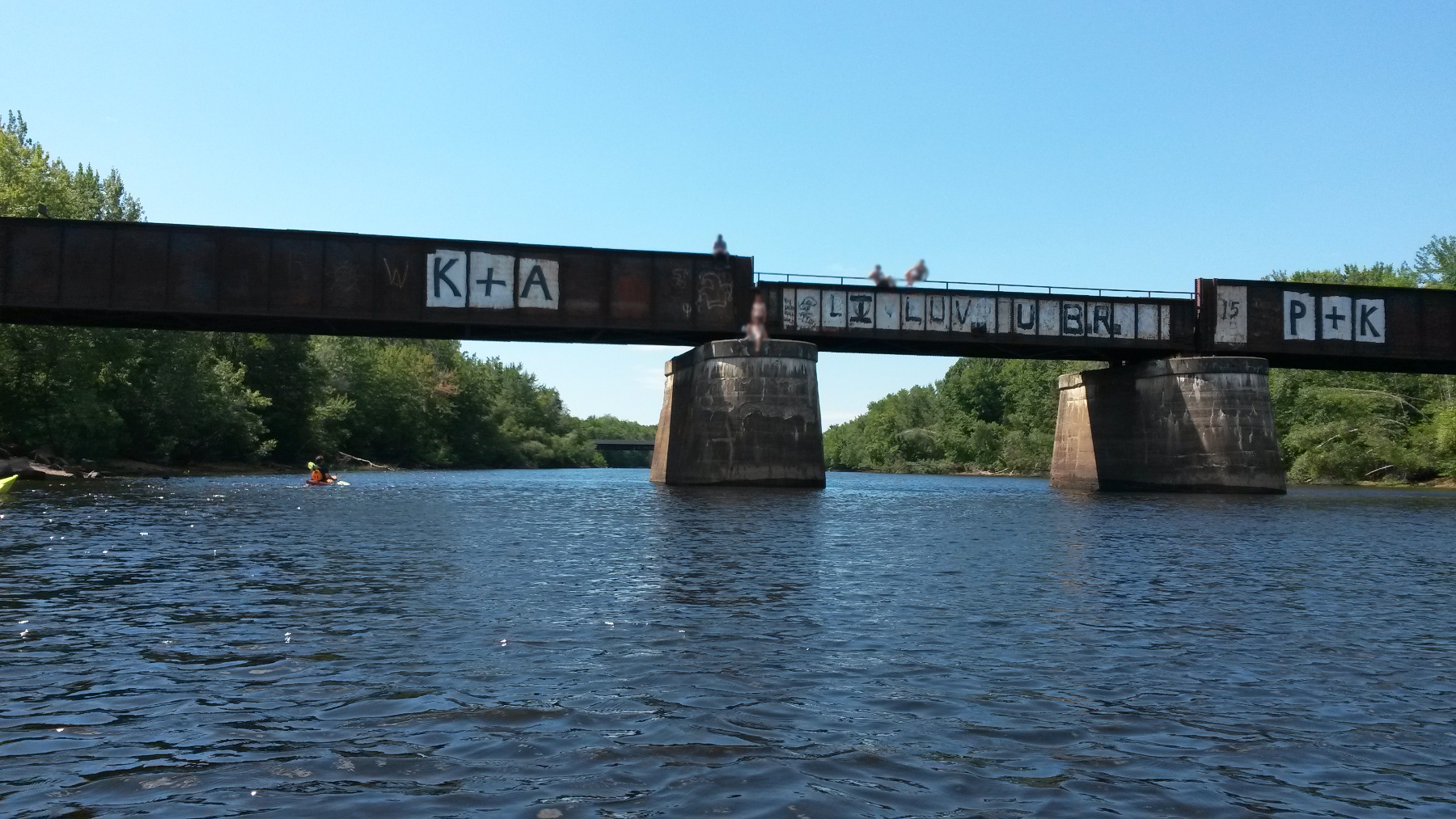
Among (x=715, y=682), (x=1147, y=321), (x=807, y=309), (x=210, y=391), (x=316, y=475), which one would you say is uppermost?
(x=1147, y=321)

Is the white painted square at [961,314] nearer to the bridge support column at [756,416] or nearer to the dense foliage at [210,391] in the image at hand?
the bridge support column at [756,416]

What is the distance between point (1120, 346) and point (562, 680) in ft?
142

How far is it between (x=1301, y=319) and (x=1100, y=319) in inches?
360

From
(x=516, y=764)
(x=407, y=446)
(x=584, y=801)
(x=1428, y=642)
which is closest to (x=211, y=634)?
(x=516, y=764)

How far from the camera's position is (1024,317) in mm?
46219

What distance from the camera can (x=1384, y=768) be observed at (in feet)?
20.4

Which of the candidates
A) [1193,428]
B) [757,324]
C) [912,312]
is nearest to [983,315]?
[912,312]

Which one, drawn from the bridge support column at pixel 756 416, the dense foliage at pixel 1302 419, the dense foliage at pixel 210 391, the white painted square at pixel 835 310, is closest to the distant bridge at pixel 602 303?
the white painted square at pixel 835 310

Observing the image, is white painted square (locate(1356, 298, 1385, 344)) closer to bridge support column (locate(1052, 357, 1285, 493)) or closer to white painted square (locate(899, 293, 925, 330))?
bridge support column (locate(1052, 357, 1285, 493))

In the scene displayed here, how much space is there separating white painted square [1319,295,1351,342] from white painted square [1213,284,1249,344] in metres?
3.35

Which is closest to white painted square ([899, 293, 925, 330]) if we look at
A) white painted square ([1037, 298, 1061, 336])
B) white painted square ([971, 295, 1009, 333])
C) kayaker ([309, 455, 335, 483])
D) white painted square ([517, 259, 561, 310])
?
white painted square ([971, 295, 1009, 333])

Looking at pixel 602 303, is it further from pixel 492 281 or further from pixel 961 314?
pixel 961 314

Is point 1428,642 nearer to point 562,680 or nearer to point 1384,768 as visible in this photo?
point 1384,768

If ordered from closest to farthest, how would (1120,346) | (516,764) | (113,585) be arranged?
(516,764), (113,585), (1120,346)
